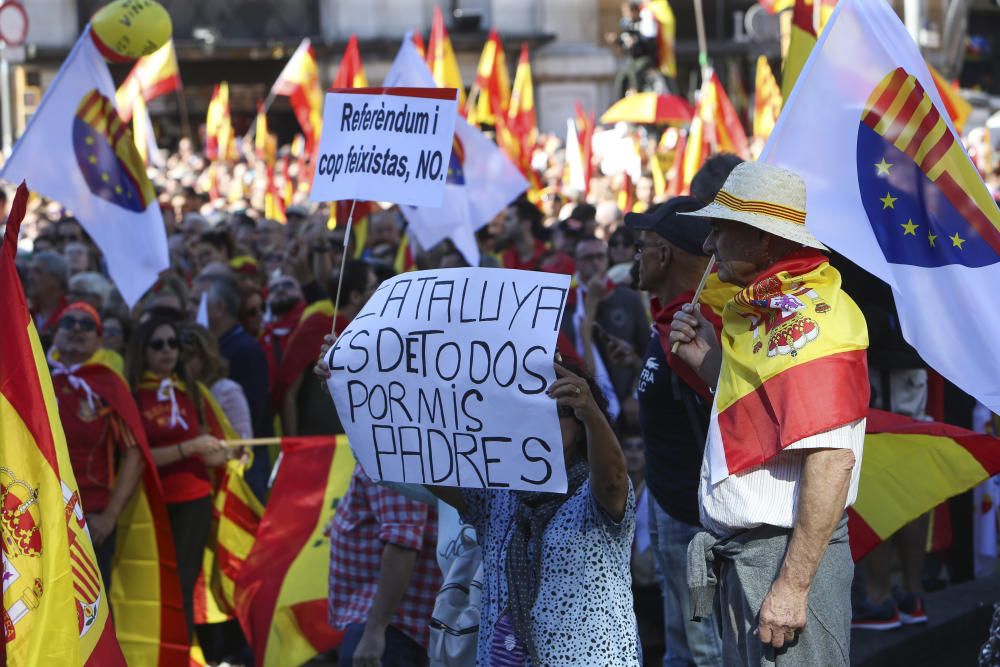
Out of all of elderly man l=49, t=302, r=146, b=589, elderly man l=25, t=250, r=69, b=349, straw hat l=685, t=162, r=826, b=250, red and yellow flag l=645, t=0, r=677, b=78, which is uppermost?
straw hat l=685, t=162, r=826, b=250

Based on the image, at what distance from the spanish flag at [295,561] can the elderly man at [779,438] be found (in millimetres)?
2386

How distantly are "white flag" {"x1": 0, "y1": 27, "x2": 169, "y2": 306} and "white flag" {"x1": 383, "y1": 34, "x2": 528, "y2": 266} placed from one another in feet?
5.23

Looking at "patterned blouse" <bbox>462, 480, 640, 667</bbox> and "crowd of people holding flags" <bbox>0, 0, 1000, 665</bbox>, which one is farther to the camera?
"patterned blouse" <bbox>462, 480, 640, 667</bbox>

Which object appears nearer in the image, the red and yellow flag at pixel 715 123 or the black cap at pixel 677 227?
the black cap at pixel 677 227

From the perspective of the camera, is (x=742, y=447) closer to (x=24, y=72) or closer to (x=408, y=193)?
(x=408, y=193)

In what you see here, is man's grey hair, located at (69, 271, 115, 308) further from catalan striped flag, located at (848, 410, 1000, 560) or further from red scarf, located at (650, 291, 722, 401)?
catalan striped flag, located at (848, 410, 1000, 560)

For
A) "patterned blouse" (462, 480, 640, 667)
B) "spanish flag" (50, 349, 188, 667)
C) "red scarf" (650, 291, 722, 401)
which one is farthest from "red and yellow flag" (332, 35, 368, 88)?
"patterned blouse" (462, 480, 640, 667)

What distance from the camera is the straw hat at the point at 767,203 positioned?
389cm

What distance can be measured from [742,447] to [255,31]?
120ft

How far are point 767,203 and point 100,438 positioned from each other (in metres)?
3.36

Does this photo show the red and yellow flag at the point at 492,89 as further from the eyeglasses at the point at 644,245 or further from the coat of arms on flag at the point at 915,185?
the coat of arms on flag at the point at 915,185

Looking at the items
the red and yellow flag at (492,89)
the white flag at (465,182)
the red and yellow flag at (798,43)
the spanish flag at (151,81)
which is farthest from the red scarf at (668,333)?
the spanish flag at (151,81)

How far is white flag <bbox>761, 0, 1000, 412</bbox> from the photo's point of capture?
4711 mm

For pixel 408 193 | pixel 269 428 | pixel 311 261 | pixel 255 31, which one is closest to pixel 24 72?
pixel 255 31
